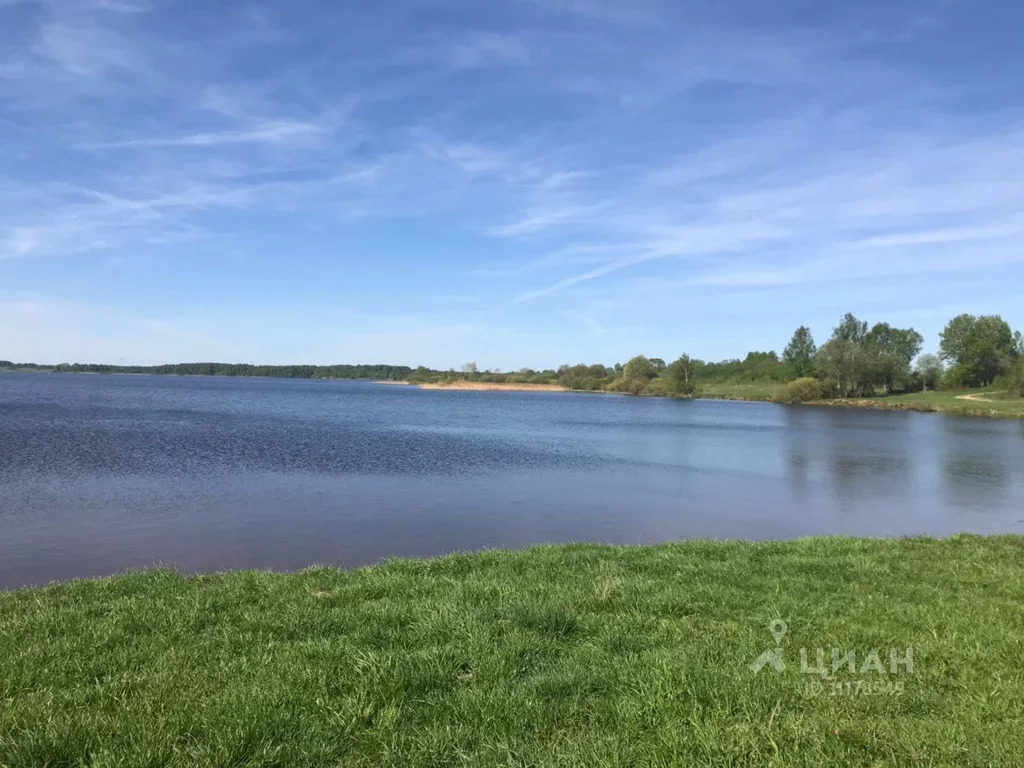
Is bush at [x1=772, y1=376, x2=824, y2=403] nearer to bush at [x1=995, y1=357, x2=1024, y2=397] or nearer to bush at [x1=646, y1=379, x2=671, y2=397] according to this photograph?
bush at [x1=646, y1=379, x2=671, y2=397]

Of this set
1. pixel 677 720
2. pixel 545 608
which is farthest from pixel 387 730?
pixel 545 608

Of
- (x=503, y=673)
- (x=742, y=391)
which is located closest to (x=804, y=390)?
(x=742, y=391)

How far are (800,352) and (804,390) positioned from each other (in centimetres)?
3333

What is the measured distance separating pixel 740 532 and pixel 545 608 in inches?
477

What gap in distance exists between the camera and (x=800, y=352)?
150 metres

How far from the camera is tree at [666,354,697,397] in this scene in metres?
140

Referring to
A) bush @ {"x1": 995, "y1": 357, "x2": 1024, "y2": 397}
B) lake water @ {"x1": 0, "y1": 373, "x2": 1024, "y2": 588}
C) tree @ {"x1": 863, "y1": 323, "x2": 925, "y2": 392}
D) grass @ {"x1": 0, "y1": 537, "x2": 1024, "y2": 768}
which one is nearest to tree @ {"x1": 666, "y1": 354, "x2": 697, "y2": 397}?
tree @ {"x1": 863, "y1": 323, "x2": 925, "y2": 392}

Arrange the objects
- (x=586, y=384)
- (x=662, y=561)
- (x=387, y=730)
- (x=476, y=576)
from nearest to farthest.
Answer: (x=387, y=730) < (x=476, y=576) < (x=662, y=561) < (x=586, y=384)

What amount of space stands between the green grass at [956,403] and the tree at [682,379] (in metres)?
34.5

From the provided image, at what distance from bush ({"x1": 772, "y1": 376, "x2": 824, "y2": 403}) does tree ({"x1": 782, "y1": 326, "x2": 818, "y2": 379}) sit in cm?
1718

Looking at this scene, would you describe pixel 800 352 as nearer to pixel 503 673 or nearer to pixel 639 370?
pixel 639 370

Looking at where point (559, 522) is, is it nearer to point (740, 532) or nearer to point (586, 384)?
point (740, 532)

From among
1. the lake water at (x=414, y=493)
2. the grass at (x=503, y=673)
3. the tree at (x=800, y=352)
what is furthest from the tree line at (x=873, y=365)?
the grass at (x=503, y=673)

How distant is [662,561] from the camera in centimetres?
1029
